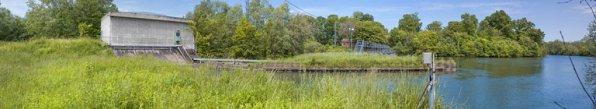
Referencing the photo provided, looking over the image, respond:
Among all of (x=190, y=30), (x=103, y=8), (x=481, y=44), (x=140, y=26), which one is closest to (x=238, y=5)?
(x=103, y=8)

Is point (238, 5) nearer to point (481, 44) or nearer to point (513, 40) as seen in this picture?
point (481, 44)

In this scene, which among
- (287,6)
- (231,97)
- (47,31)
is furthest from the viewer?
(287,6)

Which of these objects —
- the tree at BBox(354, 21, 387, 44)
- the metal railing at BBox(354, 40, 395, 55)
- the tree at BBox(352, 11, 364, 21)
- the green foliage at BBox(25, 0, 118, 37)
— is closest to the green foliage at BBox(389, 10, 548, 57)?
the tree at BBox(354, 21, 387, 44)

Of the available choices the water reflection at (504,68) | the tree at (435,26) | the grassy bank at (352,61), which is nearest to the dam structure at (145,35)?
the grassy bank at (352,61)

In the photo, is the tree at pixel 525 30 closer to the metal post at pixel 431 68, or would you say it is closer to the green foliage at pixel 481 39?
the green foliage at pixel 481 39

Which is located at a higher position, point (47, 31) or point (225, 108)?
point (47, 31)

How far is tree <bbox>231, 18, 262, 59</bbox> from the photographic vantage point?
74.8 ft

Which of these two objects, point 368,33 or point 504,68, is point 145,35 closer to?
point 504,68

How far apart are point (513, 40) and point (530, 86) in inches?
2007

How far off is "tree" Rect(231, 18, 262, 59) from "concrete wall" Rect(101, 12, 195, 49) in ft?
12.2

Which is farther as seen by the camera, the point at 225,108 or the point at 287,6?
the point at 287,6

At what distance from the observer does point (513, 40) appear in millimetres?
57844

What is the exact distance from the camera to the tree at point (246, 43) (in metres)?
22.8

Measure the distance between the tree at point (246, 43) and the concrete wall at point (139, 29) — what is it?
12.2 ft
